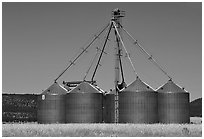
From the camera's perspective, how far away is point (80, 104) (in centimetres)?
6156

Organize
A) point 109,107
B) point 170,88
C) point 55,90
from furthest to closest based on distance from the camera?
point 55,90 < point 109,107 < point 170,88

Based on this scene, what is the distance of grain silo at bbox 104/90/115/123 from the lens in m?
62.1

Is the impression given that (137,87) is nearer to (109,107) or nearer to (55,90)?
(109,107)

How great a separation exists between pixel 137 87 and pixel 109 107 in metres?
5.12

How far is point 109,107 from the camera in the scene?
2468 inches

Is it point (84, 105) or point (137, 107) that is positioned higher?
point (84, 105)

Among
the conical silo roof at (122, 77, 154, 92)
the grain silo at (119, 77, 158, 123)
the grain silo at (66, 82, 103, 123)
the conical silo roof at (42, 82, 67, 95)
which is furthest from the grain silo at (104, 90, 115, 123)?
the conical silo roof at (42, 82, 67, 95)

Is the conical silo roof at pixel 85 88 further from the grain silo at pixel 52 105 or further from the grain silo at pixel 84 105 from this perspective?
the grain silo at pixel 52 105

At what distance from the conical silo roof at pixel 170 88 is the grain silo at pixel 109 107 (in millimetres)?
6720

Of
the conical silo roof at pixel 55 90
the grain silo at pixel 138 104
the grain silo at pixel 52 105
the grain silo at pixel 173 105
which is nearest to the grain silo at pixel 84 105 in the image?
the grain silo at pixel 52 105

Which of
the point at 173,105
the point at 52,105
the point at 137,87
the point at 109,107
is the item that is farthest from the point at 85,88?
the point at 173,105

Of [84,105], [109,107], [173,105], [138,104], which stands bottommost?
[109,107]

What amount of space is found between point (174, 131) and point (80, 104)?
22957 mm

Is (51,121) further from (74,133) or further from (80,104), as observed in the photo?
(74,133)
